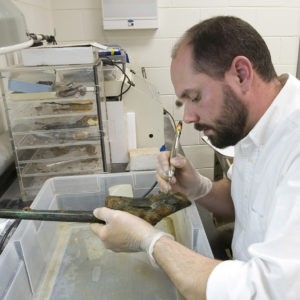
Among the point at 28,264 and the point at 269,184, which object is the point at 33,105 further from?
the point at 269,184

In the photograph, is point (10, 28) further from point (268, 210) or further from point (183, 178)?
point (183, 178)

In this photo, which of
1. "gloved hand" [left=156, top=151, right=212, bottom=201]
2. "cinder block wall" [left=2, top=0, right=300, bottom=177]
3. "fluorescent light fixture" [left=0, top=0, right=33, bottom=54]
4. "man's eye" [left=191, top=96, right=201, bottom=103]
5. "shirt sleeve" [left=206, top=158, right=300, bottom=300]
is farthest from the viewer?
"cinder block wall" [left=2, top=0, right=300, bottom=177]

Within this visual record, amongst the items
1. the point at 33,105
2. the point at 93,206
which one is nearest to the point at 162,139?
the point at 93,206

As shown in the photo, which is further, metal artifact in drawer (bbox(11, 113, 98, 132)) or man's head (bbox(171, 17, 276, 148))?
metal artifact in drawer (bbox(11, 113, 98, 132))

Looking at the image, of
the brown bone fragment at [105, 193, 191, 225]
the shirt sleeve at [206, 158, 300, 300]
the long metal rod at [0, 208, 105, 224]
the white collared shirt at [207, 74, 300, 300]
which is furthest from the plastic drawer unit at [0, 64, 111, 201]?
the shirt sleeve at [206, 158, 300, 300]

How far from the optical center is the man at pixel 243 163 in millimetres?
657

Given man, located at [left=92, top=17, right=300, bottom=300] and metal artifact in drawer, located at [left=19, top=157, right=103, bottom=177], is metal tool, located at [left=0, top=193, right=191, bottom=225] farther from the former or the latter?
metal artifact in drawer, located at [left=19, top=157, right=103, bottom=177]

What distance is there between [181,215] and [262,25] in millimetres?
2171

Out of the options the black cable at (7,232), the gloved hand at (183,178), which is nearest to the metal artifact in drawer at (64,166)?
the gloved hand at (183,178)

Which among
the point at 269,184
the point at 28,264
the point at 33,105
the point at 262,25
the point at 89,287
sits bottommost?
the point at 89,287

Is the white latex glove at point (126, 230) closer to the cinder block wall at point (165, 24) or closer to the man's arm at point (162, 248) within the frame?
the man's arm at point (162, 248)

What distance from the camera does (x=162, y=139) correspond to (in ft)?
5.55

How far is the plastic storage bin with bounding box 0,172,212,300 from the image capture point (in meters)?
0.85

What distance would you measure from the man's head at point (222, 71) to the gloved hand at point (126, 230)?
→ 41 cm
